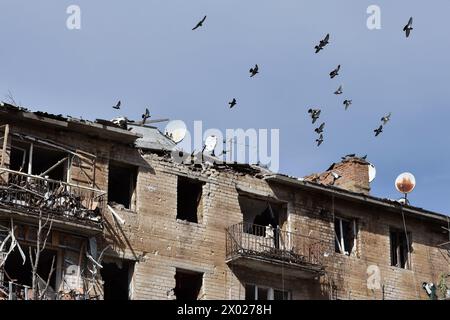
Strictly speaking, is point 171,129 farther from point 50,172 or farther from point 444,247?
point 444,247

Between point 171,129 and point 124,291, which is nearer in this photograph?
point 124,291

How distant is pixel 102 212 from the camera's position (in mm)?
28031

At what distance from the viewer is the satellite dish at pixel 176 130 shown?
31438 millimetres

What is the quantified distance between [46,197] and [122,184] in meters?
3.72

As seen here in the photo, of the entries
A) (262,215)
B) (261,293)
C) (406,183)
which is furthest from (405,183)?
(261,293)

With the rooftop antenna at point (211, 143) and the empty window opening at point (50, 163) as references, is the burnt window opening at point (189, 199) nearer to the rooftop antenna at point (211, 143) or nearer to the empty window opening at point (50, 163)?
the rooftop antenna at point (211, 143)

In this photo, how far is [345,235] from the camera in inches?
1313

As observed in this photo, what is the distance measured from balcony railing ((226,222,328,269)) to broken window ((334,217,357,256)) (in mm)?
990

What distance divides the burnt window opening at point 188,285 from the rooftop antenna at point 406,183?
28.5 ft

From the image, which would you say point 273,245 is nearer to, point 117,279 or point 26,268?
point 117,279

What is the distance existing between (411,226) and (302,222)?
437 centimetres

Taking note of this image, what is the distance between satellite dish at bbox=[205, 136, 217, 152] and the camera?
32094mm

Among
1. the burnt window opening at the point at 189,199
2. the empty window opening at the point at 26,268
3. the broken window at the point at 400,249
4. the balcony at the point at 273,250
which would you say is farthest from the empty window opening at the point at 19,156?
the broken window at the point at 400,249
